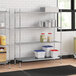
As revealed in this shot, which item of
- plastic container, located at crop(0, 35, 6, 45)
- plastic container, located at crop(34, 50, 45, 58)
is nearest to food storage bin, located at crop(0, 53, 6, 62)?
plastic container, located at crop(0, 35, 6, 45)

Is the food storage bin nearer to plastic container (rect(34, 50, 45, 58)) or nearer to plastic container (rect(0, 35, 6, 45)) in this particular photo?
plastic container (rect(0, 35, 6, 45))

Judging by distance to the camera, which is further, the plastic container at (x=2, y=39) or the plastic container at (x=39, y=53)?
the plastic container at (x=39, y=53)

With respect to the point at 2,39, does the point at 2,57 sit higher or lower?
lower

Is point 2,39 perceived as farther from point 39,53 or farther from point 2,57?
point 39,53

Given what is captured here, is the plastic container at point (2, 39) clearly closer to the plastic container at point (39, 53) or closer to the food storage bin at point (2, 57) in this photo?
the food storage bin at point (2, 57)

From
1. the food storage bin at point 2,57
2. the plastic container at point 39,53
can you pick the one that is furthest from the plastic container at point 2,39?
the plastic container at point 39,53

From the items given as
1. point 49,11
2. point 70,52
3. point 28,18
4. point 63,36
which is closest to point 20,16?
point 28,18

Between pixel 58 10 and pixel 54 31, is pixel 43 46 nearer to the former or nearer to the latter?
pixel 54 31

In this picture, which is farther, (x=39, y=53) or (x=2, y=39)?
(x=39, y=53)

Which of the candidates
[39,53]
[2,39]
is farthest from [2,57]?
[39,53]

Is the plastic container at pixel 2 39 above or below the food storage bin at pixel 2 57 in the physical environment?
above

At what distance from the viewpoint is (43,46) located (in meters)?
5.74

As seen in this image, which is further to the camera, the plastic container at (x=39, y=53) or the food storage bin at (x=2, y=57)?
the plastic container at (x=39, y=53)

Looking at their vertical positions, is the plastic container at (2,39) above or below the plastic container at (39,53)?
above
